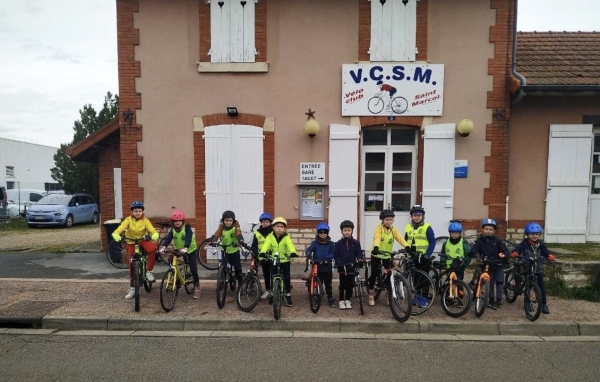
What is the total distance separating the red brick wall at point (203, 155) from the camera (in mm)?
7832

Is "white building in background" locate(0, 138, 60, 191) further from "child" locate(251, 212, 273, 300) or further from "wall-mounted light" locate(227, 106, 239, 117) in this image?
"child" locate(251, 212, 273, 300)

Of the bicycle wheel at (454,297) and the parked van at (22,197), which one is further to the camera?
the parked van at (22,197)

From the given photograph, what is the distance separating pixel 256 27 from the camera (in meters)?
7.68

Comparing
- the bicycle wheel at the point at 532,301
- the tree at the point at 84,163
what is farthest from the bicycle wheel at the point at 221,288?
the tree at the point at 84,163

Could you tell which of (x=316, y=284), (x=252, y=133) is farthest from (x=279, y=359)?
(x=252, y=133)

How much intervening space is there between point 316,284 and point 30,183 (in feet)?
130

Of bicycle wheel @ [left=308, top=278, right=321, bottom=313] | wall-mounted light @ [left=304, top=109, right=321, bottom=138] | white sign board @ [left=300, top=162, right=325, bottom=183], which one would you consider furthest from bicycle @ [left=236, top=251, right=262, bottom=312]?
wall-mounted light @ [left=304, top=109, right=321, bottom=138]

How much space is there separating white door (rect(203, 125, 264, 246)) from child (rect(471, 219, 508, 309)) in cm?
436

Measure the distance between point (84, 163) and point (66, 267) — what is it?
11414mm

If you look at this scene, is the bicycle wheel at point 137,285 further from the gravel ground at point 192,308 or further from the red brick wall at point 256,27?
the red brick wall at point 256,27

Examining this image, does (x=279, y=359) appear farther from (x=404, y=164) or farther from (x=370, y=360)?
(x=404, y=164)

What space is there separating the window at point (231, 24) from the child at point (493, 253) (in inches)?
225

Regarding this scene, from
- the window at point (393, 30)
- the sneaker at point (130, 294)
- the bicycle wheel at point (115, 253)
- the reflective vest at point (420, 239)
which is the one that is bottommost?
the sneaker at point (130, 294)

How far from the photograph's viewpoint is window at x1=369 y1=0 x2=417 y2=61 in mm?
7598
